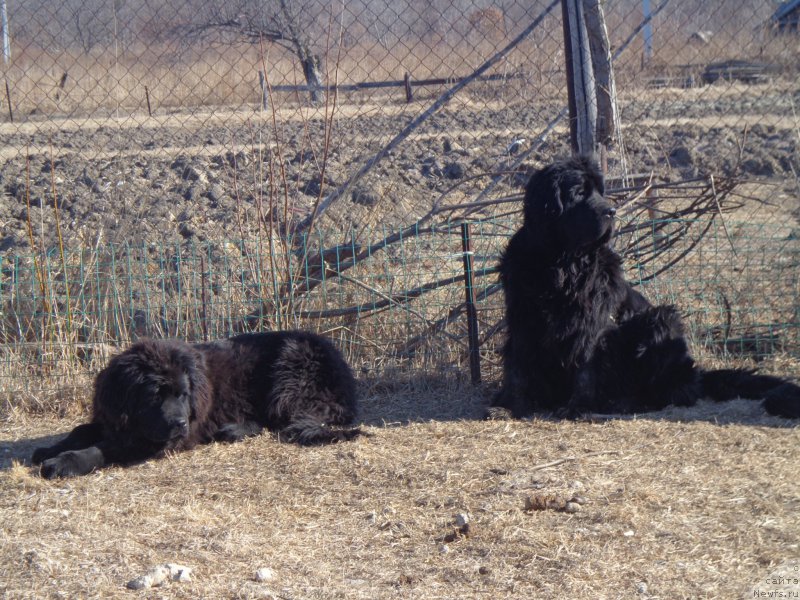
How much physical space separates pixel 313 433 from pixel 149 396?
3.43 feet

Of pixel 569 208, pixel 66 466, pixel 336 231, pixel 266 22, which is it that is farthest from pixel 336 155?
pixel 66 466

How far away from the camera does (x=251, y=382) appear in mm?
5645

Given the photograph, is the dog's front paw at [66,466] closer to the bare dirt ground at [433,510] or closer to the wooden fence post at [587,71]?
the bare dirt ground at [433,510]

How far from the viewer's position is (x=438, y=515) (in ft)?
12.6

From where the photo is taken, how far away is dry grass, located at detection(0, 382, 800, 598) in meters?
3.16

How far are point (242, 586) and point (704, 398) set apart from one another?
12.4 ft

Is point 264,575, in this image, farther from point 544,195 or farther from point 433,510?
point 544,195

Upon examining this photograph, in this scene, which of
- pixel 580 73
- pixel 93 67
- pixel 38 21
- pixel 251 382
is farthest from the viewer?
pixel 93 67

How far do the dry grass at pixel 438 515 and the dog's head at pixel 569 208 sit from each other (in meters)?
1.21

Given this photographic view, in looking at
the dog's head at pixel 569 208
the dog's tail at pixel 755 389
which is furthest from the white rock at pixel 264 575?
the dog's tail at pixel 755 389

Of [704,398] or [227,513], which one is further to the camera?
[704,398]

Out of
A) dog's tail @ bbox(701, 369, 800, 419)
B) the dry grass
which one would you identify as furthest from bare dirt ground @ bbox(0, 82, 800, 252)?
the dry grass

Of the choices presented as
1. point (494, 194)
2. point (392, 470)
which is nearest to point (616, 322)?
point (392, 470)

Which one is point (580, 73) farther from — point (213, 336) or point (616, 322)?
point (213, 336)
